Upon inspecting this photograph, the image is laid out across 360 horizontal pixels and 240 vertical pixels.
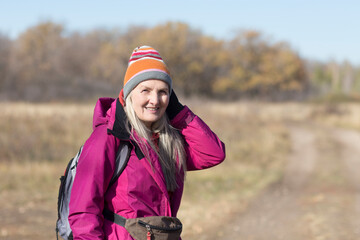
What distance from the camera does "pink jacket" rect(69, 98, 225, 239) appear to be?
6.42 feet

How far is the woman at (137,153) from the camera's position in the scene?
1.97 m

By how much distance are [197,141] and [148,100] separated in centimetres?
46

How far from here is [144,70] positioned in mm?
2227

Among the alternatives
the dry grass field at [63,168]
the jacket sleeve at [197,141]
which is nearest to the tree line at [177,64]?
the dry grass field at [63,168]

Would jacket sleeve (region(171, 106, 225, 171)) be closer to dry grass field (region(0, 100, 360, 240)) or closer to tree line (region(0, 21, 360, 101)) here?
dry grass field (region(0, 100, 360, 240))

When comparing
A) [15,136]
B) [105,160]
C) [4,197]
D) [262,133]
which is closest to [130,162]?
[105,160]

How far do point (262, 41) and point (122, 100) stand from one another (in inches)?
2225

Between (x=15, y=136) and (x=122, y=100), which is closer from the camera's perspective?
(x=122, y=100)

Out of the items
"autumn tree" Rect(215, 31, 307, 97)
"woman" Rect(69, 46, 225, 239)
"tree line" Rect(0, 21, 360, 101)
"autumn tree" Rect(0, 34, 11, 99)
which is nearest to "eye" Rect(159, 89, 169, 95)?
"woman" Rect(69, 46, 225, 239)

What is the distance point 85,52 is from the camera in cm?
6769

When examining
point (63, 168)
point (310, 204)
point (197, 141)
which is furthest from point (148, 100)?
point (63, 168)

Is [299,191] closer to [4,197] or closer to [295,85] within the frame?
[4,197]

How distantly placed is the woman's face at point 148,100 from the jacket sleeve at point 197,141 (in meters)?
0.25

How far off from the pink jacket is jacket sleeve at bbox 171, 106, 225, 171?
8.9 inches
